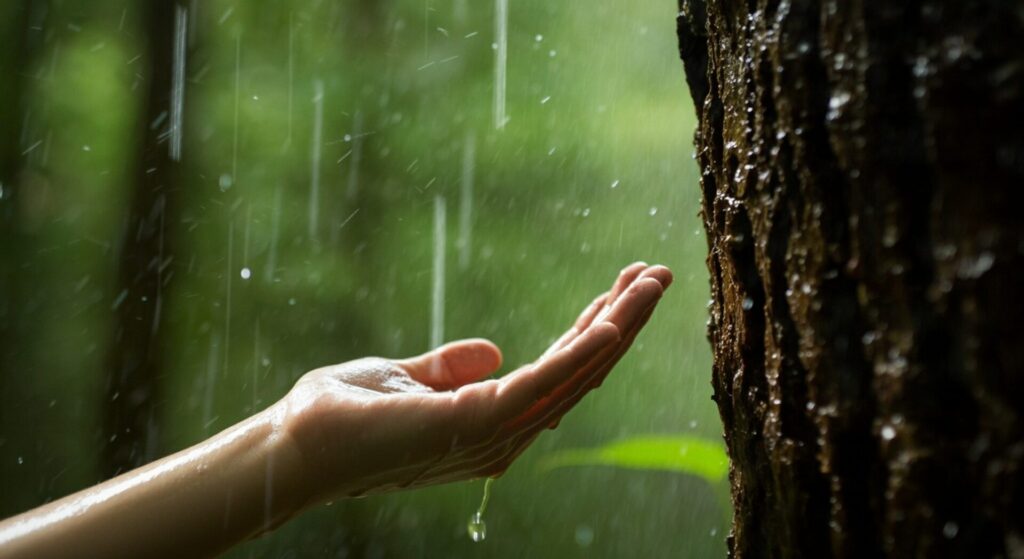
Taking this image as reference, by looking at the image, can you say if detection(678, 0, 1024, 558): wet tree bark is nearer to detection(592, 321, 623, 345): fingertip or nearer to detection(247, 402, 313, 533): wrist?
detection(592, 321, 623, 345): fingertip

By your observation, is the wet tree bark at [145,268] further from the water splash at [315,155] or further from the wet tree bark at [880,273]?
the wet tree bark at [880,273]

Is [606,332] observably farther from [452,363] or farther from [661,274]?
[452,363]

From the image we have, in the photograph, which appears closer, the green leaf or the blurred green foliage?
the green leaf

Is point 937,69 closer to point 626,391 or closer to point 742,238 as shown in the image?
point 742,238

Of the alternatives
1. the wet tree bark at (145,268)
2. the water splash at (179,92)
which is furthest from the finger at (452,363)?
the water splash at (179,92)

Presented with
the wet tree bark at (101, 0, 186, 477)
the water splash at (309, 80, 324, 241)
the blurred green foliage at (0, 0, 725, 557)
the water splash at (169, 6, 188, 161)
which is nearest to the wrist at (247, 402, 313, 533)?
the wet tree bark at (101, 0, 186, 477)

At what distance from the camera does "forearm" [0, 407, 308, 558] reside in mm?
884

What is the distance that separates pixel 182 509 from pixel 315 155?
3605 mm

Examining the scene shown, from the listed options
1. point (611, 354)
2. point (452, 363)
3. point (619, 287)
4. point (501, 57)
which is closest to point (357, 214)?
point (501, 57)

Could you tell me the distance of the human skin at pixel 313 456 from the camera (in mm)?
856

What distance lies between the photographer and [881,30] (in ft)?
1.70

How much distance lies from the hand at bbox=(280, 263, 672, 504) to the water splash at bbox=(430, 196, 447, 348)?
3.51 meters

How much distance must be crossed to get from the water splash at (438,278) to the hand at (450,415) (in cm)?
351

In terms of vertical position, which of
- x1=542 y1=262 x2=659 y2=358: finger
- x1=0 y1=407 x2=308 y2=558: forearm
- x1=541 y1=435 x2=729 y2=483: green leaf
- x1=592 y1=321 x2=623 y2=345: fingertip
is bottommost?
x1=0 y1=407 x2=308 y2=558: forearm
